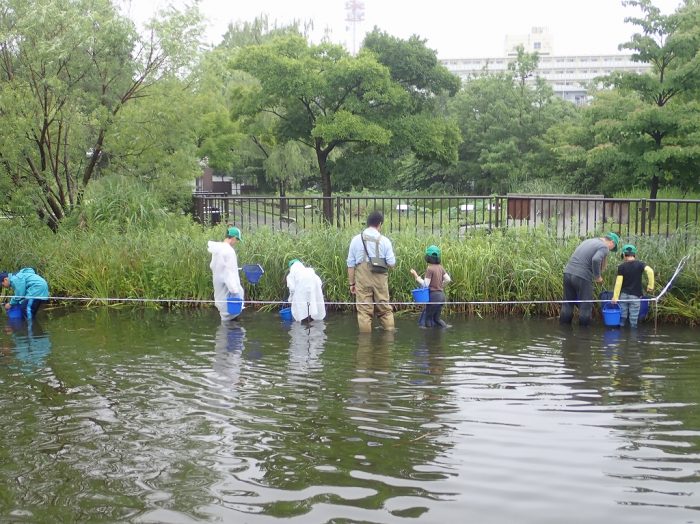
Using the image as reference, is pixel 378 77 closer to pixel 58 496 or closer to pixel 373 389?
pixel 373 389

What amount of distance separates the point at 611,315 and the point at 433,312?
2.61 metres

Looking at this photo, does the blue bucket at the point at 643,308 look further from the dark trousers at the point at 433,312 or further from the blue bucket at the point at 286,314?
the blue bucket at the point at 286,314

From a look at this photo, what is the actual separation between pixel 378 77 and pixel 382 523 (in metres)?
27.5

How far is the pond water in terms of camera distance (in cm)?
539

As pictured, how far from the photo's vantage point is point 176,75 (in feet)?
59.2

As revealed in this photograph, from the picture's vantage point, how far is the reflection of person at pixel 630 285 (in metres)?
12.1

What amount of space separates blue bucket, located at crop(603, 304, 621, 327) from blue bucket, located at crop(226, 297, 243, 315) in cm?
552

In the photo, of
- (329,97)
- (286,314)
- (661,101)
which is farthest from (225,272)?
(329,97)

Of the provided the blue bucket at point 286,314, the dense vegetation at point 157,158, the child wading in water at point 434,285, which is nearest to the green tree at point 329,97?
the dense vegetation at point 157,158

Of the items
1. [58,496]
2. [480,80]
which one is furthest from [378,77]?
[58,496]

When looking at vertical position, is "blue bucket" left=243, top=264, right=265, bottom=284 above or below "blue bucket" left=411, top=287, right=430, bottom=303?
above

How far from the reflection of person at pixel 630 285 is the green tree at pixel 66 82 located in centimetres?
999

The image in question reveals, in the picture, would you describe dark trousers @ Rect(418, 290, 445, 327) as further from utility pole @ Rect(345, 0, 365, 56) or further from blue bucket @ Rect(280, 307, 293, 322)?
utility pole @ Rect(345, 0, 365, 56)

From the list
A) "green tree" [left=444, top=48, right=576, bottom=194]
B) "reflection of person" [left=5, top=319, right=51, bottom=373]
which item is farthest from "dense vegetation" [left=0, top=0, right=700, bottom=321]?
"green tree" [left=444, top=48, right=576, bottom=194]
